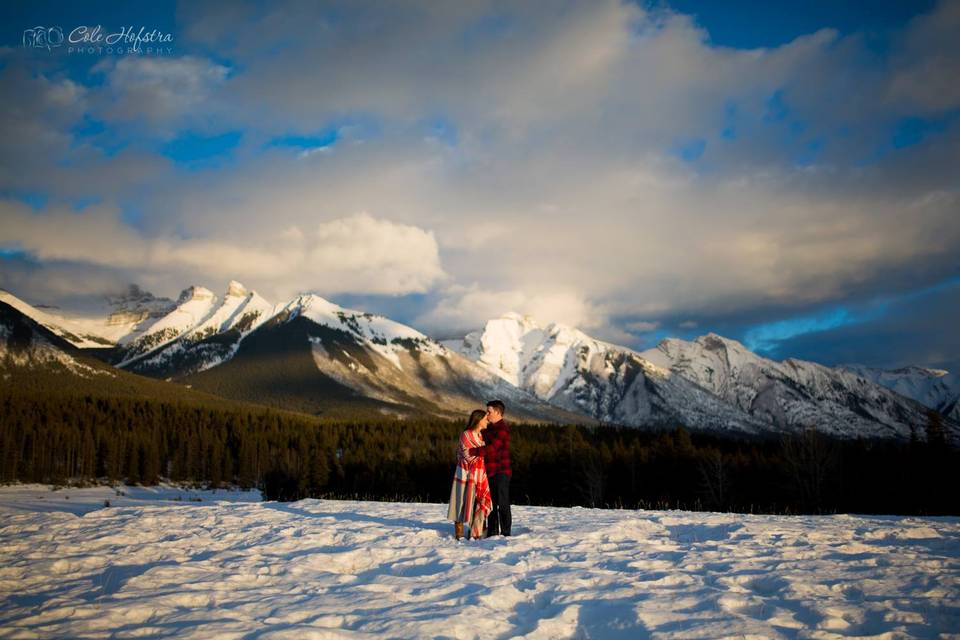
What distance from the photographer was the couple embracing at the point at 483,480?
41.8 feet

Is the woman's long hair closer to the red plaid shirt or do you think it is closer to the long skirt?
the red plaid shirt

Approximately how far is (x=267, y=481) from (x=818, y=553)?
9227 cm

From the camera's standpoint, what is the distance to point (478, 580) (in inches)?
344

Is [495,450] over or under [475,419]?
under

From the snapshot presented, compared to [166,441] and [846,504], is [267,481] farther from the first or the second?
[846,504]

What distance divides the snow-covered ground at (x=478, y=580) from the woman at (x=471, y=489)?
59 centimetres

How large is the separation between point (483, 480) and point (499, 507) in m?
0.88

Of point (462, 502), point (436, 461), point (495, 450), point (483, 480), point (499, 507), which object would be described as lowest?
point (436, 461)

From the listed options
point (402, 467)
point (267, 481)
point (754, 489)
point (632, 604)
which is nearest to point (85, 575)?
point (632, 604)

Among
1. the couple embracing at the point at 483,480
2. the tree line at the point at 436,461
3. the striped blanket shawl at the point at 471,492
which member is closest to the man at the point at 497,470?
the couple embracing at the point at 483,480

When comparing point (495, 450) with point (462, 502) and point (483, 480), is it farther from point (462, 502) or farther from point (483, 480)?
point (462, 502)

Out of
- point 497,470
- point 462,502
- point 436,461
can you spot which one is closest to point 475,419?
point 497,470

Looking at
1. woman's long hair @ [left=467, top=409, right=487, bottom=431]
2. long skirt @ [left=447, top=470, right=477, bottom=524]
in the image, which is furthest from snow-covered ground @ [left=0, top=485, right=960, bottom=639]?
woman's long hair @ [left=467, top=409, right=487, bottom=431]

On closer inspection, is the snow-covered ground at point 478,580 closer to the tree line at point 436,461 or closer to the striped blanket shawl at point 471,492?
the striped blanket shawl at point 471,492
